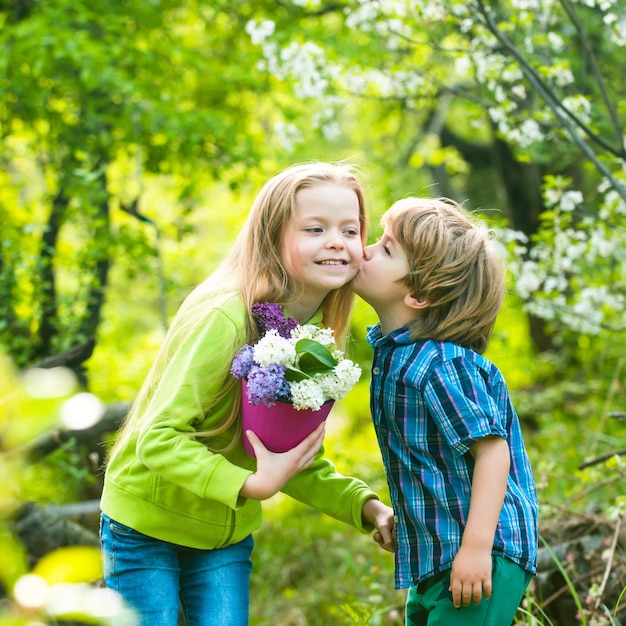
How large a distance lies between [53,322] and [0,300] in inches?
11.2

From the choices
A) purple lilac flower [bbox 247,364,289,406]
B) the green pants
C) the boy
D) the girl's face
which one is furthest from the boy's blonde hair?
the green pants

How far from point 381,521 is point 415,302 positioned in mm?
584

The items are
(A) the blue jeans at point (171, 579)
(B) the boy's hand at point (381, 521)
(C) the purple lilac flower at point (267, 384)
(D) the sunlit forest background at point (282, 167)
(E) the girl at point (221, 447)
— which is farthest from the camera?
(D) the sunlit forest background at point (282, 167)

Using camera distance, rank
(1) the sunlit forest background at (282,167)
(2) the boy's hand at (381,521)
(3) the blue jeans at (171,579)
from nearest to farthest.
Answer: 1. (3) the blue jeans at (171,579)
2. (2) the boy's hand at (381,521)
3. (1) the sunlit forest background at (282,167)

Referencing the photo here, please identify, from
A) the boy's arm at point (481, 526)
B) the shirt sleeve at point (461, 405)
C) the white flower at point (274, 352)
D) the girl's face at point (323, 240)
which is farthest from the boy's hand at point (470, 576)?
the girl's face at point (323, 240)

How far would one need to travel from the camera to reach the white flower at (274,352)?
174cm

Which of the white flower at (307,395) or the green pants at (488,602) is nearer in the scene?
the white flower at (307,395)

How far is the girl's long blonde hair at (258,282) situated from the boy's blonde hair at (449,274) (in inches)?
8.5

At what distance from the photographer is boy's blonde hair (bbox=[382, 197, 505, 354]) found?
201 centimetres

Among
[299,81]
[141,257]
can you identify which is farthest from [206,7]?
[141,257]

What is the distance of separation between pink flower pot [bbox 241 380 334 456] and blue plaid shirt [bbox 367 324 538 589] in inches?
8.6

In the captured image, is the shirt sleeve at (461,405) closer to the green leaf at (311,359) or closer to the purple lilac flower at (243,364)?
the green leaf at (311,359)

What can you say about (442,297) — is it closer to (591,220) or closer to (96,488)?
(591,220)

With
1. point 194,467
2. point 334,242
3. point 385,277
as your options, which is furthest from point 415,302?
point 194,467
